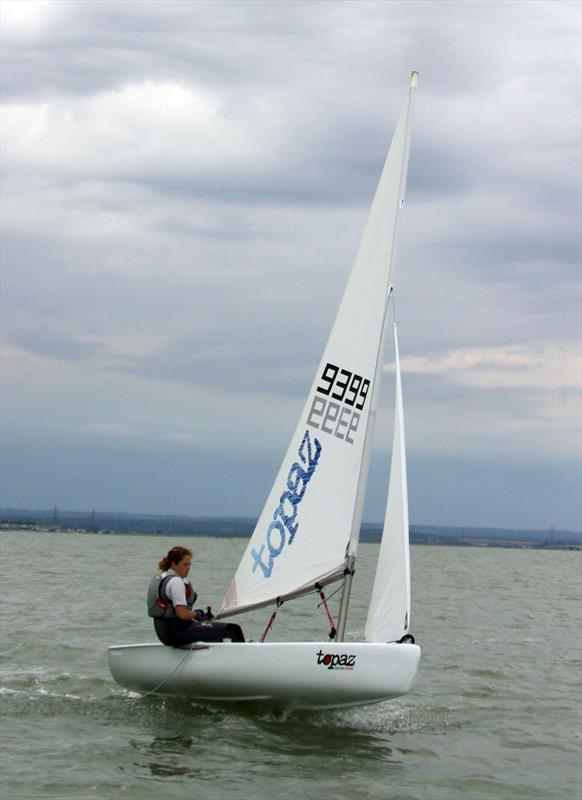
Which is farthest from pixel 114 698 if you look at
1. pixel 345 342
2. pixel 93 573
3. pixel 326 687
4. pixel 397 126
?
pixel 93 573

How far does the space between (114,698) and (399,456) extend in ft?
12.5

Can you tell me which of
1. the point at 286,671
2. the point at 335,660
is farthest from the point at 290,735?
the point at 335,660

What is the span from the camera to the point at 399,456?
10.6m

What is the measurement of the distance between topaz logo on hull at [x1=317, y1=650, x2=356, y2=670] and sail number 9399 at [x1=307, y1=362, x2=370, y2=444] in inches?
77.5

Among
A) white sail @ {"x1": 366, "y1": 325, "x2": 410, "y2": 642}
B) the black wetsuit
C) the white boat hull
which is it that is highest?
white sail @ {"x1": 366, "y1": 325, "x2": 410, "y2": 642}

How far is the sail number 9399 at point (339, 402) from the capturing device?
10.5m

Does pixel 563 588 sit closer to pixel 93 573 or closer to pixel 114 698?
pixel 93 573

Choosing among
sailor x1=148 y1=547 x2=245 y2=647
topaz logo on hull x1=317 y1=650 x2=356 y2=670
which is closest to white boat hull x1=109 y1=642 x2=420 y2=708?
topaz logo on hull x1=317 y1=650 x2=356 y2=670

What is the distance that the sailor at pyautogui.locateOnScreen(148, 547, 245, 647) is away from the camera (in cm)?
1023

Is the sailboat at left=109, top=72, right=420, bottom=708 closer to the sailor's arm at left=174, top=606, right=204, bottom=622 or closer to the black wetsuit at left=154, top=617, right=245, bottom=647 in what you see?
the black wetsuit at left=154, top=617, right=245, bottom=647

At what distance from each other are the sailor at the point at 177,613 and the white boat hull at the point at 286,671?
0.13m

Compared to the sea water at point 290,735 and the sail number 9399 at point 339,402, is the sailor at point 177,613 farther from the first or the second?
the sail number 9399 at point 339,402

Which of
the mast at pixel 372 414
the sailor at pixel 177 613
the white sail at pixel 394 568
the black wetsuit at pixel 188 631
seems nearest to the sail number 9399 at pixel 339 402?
the mast at pixel 372 414

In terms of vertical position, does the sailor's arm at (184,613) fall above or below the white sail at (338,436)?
below
